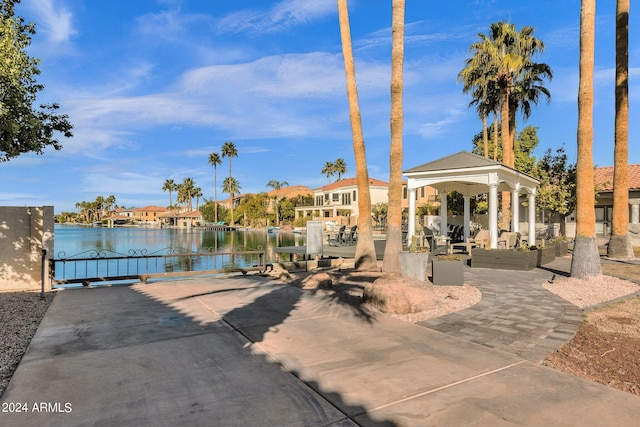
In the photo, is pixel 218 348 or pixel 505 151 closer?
pixel 218 348

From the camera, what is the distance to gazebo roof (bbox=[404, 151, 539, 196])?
564 inches

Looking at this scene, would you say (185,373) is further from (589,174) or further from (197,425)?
(589,174)

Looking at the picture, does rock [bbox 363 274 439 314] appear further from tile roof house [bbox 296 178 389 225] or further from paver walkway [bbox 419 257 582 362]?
tile roof house [bbox 296 178 389 225]

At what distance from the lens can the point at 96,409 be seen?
325 centimetres

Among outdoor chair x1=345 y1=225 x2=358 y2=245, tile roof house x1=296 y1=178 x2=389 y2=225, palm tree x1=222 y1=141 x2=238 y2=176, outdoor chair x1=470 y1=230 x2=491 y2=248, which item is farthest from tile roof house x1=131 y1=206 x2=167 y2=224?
outdoor chair x1=470 y1=230 x2=491 y2=248

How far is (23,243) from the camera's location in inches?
357

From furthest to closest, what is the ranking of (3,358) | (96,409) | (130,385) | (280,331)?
1. (280,331)
2. (3,358)
3. (130,385)
4. (96,409)

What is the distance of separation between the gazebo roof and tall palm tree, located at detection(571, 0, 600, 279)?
415 centimetres

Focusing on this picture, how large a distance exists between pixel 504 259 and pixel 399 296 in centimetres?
731

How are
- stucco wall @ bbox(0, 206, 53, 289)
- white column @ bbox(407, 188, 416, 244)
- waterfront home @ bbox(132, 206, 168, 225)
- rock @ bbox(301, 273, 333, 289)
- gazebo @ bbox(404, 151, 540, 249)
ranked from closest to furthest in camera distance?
stucco wall @ bbox(0, 206, 53, 289) < rock @ bbox(301, 273, 333, 289) < gazebo @ bbox(404, 151, 540, 249) < white column @ bbox(407, 188, 416, 244) < waterfront home @ bbox(132, 206, 168, 225)

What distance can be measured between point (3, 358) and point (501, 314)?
7469 mm

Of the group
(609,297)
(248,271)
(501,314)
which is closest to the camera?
(501,314)

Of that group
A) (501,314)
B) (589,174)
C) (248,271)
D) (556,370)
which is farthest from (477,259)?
(556,370)

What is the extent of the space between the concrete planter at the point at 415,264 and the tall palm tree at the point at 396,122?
816 millimetres
